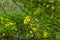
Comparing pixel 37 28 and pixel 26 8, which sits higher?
pixel 26 8

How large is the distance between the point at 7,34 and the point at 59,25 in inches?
37.2

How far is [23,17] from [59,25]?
0.59 metres

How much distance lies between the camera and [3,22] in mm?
3365

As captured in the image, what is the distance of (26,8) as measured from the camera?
3414 millimetres

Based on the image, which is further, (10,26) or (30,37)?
(30,37)

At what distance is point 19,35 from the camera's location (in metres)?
3.79

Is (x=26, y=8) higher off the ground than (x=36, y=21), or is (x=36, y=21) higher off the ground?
(x=26, y=8)

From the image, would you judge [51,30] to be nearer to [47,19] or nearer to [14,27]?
[47,19]

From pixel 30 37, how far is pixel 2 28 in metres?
0.60

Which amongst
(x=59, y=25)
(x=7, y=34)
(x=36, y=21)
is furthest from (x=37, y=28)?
(x=7, y=34)

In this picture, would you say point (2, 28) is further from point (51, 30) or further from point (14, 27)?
point (51, 30)

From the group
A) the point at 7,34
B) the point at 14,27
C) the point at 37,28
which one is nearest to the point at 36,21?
the point at 37,28

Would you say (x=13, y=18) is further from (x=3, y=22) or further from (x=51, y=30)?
(x=51, y=30)

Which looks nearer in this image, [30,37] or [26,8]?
[26,8]
